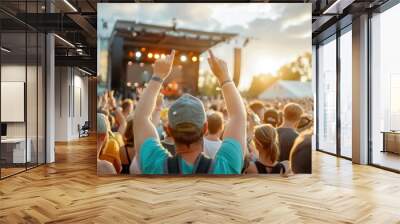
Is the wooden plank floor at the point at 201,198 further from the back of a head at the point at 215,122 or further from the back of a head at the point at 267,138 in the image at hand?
the back of a head at the point at 215,122

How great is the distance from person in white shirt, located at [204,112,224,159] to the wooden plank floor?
49cm

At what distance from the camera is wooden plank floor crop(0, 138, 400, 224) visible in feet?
13.4

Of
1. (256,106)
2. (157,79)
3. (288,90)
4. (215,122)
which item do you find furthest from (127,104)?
(288,90)

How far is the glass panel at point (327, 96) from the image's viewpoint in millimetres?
10086

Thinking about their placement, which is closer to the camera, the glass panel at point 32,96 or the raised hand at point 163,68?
the raised hand at point 163,68

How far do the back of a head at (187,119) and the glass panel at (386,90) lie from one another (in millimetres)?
3686

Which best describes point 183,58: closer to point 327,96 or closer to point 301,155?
point 301,155

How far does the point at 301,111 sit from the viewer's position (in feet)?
21.3

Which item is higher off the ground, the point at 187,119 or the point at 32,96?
the point at 32,96

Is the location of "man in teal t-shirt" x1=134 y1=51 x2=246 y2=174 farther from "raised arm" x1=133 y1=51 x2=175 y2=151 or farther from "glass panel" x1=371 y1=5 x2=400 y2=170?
"glass panel" x1=371 y1=5 x2=400 y2=170

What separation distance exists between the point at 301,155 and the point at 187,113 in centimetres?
208

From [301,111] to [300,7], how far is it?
176cm

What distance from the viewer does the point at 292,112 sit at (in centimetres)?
646

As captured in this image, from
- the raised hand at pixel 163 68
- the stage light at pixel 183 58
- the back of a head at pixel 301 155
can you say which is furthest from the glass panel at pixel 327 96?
the raised hand at pixel 163 68
